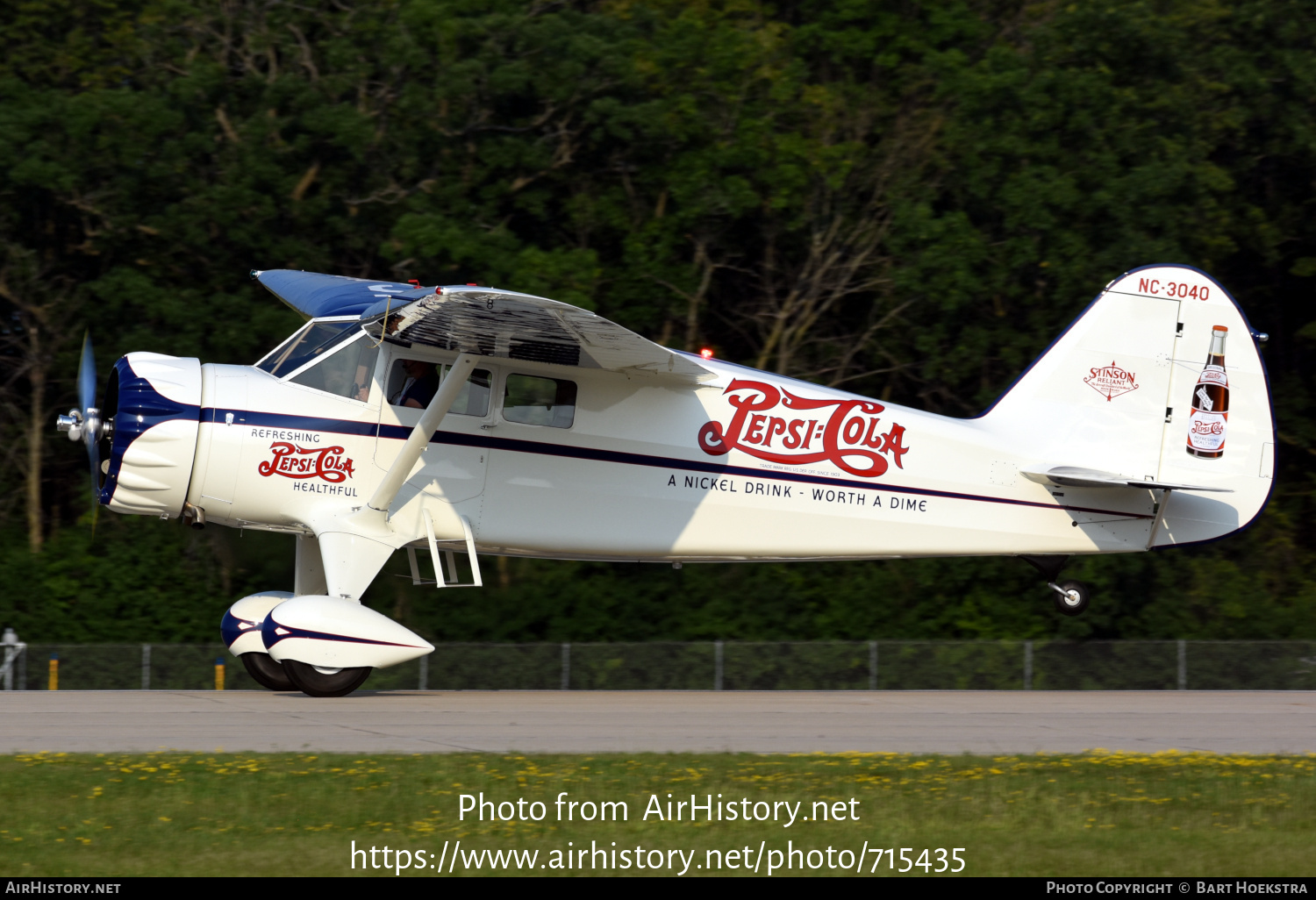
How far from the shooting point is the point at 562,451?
1282 centimetres

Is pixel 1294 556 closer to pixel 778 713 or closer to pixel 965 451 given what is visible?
pixel 965 451

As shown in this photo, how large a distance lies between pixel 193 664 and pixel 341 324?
23.1 ft

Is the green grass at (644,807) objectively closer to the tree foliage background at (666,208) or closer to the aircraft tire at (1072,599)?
the aircraft tire at (1072,599)

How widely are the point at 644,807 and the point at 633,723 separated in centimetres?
361

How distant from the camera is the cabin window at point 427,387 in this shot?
494 inches

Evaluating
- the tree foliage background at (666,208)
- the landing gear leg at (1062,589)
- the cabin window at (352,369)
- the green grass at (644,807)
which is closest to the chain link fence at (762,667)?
the tree foliage background at (666,208)

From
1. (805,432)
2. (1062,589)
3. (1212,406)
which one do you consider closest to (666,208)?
(805,432)

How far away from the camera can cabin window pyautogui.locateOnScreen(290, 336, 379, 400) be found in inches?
492

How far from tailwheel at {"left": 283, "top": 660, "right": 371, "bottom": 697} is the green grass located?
9.51ft

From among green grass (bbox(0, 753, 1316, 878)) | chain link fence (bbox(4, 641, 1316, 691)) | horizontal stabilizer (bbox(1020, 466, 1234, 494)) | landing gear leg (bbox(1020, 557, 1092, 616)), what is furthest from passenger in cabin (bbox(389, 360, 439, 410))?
landing gear leg (bbox(1020, 557, 1092, 616))

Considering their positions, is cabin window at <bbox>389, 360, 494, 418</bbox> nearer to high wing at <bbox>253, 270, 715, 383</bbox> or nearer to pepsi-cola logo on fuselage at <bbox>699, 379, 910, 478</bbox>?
high wing at <bbox>253, 270, 715, 383</bbox>

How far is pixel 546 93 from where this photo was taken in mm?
23375

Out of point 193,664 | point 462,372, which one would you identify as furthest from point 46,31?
point 462,372

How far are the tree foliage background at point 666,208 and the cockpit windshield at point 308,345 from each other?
295 inches
